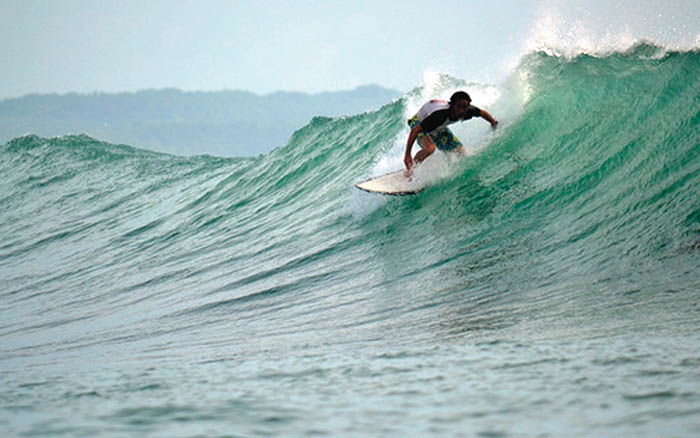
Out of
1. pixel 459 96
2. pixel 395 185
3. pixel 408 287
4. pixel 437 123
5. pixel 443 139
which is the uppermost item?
pixel 459 96

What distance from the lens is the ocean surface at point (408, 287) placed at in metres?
2.61

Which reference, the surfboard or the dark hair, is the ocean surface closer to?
the surfboard

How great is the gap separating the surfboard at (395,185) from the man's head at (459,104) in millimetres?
1108

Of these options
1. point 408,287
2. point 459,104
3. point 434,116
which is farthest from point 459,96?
point 408,287

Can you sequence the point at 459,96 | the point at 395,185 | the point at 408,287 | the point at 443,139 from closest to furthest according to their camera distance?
the point at 408,287
the point at 459,96
the point at 443,139
the point at 395,185

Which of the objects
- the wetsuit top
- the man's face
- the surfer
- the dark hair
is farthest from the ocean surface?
the dark hair

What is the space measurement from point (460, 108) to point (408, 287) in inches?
114

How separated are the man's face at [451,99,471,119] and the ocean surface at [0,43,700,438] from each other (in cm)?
93

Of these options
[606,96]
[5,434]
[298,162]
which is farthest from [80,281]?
[5,434]

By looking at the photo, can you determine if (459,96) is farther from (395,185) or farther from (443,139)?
(395,185)

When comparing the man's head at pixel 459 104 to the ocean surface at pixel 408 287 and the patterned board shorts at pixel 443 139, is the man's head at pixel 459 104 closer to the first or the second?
the patterned board shorts at pixel 443 139

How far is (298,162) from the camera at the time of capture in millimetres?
15508

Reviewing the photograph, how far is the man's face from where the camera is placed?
339 inches

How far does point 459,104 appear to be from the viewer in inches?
340
